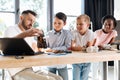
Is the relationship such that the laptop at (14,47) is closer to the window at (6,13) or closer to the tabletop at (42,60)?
the tabletop at (42,60)

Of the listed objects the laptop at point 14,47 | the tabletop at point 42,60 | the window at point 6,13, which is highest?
the window at point 6,13

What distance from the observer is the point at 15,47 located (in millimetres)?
1523

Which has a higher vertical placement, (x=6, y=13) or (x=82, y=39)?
(x=6, y=13)

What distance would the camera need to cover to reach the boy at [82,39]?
226 cm

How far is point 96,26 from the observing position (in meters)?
5.22

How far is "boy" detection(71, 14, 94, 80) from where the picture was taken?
2.26 meters

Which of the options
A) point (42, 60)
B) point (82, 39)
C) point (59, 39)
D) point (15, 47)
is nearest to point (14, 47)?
point (15, 47)

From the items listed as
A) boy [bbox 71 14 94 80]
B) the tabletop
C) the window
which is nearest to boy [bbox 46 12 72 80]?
boy [bbox 71 14 94 80]

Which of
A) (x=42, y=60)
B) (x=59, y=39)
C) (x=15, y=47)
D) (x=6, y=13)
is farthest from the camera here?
(x=6, y=13)

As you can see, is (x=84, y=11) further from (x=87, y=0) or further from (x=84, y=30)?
(x=84, y=30)

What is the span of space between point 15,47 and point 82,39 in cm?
100

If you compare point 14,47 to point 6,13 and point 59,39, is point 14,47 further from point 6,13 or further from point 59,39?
point 6,13

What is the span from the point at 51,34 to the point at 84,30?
1.19 ft

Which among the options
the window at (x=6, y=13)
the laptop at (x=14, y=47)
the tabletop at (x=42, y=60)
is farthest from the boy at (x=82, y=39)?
the window at (x=6, y=13)
